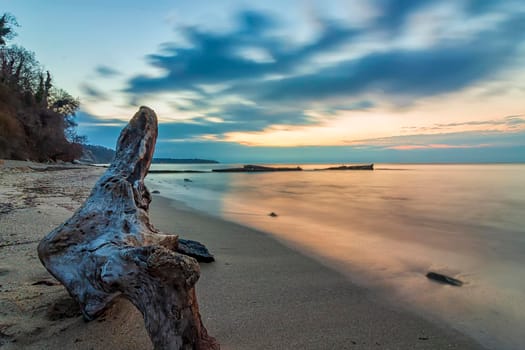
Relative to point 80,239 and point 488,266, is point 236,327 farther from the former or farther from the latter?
point 488,266

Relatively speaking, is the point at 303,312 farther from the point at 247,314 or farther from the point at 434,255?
the point at 434,255

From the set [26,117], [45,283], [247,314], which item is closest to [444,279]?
[247,314]

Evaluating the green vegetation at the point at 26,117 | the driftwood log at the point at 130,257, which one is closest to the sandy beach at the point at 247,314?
the driftwood log at the point at 130,257

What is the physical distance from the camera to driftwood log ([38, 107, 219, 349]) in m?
1.50

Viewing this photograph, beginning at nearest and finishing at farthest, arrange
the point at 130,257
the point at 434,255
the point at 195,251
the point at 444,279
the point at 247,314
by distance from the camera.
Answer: the point at 130,257 < the point at 247,314 < the point at 444,279 < the point at 195,251 < the point at 434,255

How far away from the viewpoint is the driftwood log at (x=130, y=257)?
1502 millimetres

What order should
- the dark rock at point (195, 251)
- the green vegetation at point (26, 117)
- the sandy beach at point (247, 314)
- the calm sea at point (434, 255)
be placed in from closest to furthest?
the sandy beach at point (247, 314) < the calm sea at point (434, 255) < the dark rock at point (195, 251) < the green vegetation at point (26, 117)

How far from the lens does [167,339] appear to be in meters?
1.51

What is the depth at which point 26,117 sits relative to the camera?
29.4 m

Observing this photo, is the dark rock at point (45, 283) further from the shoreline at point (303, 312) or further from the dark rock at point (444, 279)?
the dark rock at point (444, 279)

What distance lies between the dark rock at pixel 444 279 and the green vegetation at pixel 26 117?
98.0ft

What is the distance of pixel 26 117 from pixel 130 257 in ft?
119

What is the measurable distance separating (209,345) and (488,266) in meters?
4.35

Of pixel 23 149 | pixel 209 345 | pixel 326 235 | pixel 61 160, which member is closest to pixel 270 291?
pixel 209 345
